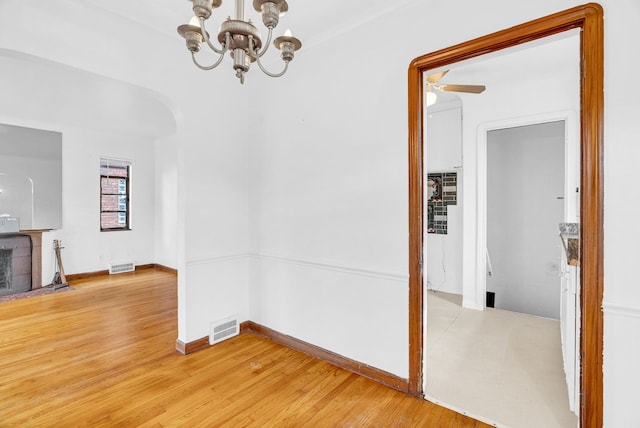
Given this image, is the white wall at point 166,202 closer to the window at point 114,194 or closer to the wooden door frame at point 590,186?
the window at point 114,194

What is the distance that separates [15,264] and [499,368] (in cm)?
652

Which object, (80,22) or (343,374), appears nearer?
(80,22)

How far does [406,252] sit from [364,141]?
89 cm

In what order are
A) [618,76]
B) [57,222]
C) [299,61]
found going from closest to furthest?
1. [618,76]
2. [299,61]
3. [57,222]

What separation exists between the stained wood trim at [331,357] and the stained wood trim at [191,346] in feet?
1.38

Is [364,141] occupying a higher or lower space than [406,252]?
higher

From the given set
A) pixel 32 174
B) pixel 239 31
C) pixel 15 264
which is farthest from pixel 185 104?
pixel 15 264

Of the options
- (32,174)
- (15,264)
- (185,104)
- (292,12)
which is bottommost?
(15,264)

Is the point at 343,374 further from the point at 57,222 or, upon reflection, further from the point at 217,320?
the point at 57,222

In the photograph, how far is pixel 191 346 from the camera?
274 centimetres

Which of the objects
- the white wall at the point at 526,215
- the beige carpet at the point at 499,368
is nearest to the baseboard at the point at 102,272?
the beige carpet at the point at 499,368

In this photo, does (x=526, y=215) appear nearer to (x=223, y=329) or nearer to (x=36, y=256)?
(x=223, y=329)

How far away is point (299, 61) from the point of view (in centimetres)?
277

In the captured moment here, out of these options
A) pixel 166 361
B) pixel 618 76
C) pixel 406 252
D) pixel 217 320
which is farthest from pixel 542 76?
pixel 166 361
